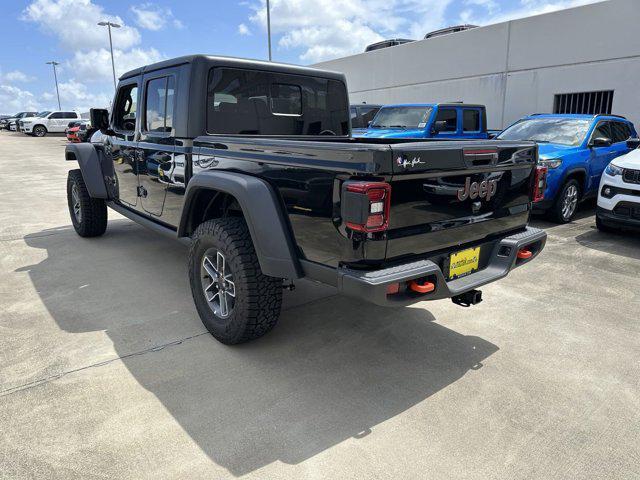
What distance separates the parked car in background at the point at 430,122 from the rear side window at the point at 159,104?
5.60 m

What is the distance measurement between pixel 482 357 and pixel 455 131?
25.4ft

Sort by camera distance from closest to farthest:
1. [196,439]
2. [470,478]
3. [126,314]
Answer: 1. [470,478]
2. [196,439]
3. [126,314]

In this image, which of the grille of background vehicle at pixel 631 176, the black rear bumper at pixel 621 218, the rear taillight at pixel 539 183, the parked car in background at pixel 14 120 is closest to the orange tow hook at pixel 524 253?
the rear taillight at pixel 539 183

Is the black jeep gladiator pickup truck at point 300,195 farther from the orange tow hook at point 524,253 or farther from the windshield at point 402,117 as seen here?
the windshield at point 402,117

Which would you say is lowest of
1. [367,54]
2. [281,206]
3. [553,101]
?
[281,206]

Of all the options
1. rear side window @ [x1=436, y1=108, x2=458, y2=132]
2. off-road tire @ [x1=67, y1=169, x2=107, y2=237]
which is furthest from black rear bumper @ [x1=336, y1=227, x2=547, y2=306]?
rear side window @ [x1=436, y1=108, x2=458, y2=132]

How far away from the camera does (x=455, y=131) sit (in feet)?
33.0

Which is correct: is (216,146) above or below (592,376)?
above

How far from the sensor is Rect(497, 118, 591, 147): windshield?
24.2 feet

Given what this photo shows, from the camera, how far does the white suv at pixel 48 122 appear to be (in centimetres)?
3408

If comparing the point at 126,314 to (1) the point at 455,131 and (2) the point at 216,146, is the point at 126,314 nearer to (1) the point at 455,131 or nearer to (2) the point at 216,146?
(2) the point at 216,146

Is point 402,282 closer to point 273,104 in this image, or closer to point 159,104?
point 273,104

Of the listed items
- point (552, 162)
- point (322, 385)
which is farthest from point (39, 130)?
point (322, 385)

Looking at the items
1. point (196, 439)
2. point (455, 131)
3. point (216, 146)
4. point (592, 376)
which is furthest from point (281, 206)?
point (455, 131)
